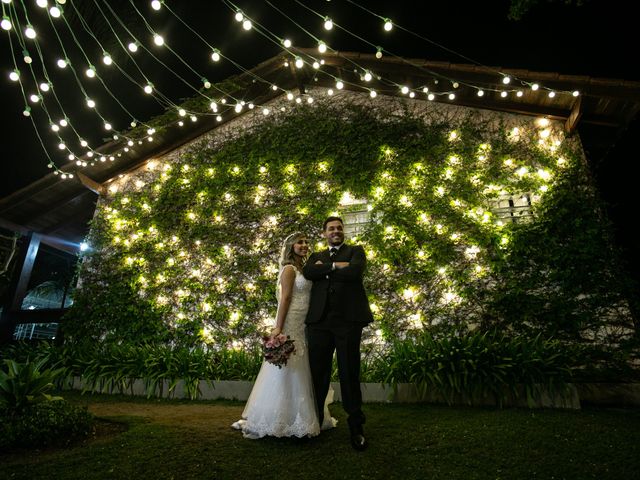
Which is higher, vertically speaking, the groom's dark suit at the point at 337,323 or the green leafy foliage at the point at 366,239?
the green leafy foliage at the point at 366,239

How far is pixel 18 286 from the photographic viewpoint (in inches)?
346

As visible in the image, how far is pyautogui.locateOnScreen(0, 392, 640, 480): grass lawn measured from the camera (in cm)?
238

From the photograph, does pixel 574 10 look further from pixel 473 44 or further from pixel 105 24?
pixel 105 24

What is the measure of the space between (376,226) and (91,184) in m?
6.90

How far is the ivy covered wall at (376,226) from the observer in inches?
227

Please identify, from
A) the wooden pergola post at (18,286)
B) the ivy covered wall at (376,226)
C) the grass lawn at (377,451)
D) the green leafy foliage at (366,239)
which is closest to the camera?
the grass lawn at (377,451)

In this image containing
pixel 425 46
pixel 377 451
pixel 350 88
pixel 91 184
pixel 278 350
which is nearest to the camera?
pixel 377 451

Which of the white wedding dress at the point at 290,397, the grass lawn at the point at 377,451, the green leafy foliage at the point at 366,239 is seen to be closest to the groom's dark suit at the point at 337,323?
the white wedding dress at the point at 290,397

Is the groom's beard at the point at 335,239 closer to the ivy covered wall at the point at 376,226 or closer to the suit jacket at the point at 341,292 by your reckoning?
the suit jacket at the point at 341,292

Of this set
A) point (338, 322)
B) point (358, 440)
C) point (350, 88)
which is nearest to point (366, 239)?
point (338, 322)

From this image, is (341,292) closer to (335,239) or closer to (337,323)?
(337,323)

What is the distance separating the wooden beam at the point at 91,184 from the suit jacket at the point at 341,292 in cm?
753

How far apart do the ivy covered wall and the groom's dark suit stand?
10.3ft

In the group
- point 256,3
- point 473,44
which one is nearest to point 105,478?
point 256,3
